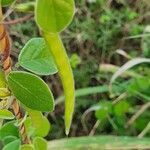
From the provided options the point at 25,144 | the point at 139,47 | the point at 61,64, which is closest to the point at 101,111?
the point at 139,47

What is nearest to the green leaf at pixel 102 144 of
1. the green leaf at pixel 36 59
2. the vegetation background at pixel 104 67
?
the vegetation background at pixel 104 67

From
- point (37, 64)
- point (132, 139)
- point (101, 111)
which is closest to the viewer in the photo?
point (37, 64)

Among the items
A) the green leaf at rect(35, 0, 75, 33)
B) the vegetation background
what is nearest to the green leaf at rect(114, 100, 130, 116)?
the vegetation background

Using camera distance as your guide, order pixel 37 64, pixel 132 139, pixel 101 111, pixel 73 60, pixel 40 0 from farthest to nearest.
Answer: pixel 73 60 → pixel 101 111 → pixel 132 139 → pixel 37 64 → pixel 40 0

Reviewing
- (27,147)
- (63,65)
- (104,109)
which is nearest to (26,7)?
(63,65)

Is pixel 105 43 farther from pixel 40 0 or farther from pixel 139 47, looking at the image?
pixel 40 0

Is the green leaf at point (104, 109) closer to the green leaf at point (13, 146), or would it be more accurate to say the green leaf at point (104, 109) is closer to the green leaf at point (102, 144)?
the green leaf at point (102, 144)

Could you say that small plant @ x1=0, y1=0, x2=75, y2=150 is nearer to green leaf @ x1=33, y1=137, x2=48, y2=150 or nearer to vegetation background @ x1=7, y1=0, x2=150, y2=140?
green leaf @ x1=33, y1=137, x2=48, y2=150
